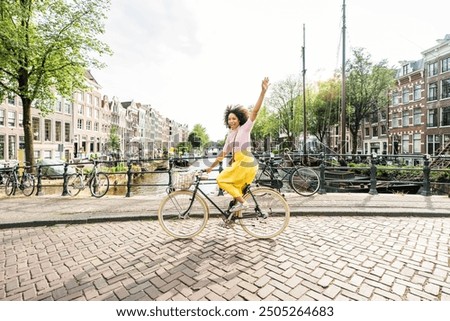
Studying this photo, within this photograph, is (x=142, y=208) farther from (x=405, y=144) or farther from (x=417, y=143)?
(x=405, y=144)

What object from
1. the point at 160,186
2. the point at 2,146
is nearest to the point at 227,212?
the point at 160,186

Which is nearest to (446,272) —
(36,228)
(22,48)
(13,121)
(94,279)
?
(94,279)

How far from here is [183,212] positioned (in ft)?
12.5

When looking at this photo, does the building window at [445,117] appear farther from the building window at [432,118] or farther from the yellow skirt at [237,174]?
the yellow skirt at [237,174]

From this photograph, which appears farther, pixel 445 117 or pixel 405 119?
pixel 405 119

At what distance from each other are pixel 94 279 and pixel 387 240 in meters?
3.83

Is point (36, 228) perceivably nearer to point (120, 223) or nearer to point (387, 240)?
point (120, 223)

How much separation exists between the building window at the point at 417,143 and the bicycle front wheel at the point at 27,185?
37538 mm

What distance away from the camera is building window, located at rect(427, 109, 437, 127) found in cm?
2788

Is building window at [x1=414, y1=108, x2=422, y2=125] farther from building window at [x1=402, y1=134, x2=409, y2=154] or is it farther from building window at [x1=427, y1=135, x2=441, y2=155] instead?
building window at [x1=427, y1=135, x2=441, y2=155]

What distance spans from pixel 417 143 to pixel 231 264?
36940 mm

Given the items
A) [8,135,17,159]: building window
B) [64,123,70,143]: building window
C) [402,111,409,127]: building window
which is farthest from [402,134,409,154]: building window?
[64,123,70,143]: building window

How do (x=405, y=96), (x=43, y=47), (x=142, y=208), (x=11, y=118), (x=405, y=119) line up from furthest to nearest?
1. (x=405, y=96)
2. (x=405, y=119)
3. (x=11, y=118)
4. (x=43, y=47)
5. (x=142, y=208)

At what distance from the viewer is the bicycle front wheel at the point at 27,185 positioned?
332 inches
